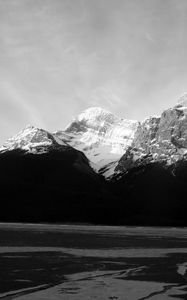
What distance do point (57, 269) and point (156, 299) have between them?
18.3 meters

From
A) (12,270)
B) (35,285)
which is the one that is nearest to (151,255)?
(12,270)

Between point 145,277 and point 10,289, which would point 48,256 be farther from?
point 10,289

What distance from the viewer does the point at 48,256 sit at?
6938 centimetres

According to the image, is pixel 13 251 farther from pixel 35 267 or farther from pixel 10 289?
pixel 10 289

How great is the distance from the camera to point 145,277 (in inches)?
2067

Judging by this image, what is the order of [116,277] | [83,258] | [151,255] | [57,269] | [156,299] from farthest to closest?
[151,255] < [83,258] < [57,269] < [116,277] < [156,299]

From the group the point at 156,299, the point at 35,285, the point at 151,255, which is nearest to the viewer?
the point at 156,299

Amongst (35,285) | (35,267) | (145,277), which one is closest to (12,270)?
(35,267)

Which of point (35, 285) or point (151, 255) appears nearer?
point (35, 285)

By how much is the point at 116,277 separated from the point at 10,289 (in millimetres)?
13484

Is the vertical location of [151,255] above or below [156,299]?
above

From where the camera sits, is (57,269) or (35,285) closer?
(35,285)

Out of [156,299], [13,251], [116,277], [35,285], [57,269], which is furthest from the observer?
[13,251]

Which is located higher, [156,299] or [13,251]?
[13,251]
